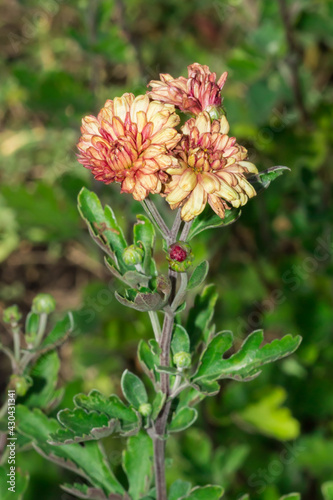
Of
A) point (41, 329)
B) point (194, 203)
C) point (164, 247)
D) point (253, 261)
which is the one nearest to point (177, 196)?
point (194, 203)

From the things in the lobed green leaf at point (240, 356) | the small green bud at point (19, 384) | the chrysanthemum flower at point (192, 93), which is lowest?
the lobed green leaf at point (240, 356)

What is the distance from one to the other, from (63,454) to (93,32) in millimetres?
1577

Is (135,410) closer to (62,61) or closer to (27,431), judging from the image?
(27,431)

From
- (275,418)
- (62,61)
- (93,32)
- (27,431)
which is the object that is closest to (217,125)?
(27,431)

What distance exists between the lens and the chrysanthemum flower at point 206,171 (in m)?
0.80

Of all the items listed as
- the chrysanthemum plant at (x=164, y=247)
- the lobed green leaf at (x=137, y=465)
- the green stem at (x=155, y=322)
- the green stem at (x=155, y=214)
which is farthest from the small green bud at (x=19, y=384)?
the green stem at (x=155, y=214)

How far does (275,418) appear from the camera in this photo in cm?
189

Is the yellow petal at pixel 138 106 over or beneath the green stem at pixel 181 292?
over

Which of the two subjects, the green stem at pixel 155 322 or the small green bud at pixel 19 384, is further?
the small green bud at pixel 19 384

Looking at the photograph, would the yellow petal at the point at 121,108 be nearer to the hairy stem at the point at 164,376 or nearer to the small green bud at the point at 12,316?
the hairy stem at the point at 164,376

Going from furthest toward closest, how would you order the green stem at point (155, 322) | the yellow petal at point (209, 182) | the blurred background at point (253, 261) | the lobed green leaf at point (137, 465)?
the blurred background at point (253, 261) < the lobed green leaf at point (137, 465) < the green stem at point (155, 322) < the yellow petal at point (209, 182)

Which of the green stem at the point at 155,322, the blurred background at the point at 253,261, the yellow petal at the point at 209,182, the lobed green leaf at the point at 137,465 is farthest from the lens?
the blurred background at the point at 253,261

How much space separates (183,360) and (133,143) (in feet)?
1.14

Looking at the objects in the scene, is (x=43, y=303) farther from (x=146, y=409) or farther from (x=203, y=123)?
(x=203, y=123)
